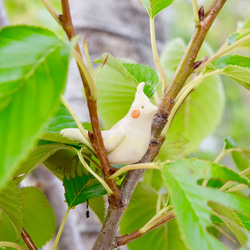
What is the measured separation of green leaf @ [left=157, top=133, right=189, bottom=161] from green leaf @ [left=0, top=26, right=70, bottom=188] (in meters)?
0.24

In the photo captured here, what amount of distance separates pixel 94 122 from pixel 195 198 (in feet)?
0.29

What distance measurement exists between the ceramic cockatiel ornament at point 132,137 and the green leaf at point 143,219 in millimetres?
125

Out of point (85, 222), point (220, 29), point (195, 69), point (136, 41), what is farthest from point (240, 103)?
point (195, 69)

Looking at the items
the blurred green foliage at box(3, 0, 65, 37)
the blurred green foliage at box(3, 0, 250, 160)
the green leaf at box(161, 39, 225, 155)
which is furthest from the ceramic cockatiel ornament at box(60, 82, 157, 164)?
the blurred green foliage at box(3, 0, 250, 160)

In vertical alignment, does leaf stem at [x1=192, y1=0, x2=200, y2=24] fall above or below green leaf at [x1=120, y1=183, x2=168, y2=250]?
above

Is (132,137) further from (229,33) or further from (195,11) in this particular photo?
(229,33)

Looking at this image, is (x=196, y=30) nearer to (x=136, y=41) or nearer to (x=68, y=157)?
(x=68, y=157)

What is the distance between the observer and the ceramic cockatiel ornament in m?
0.28

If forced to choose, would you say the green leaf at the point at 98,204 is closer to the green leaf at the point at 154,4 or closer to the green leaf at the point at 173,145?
the green leaf at the point at 173,145

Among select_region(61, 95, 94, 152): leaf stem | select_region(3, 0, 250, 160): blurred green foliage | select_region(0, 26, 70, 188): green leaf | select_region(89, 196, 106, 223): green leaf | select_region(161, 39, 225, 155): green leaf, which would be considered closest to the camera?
select_region(0, 26, 70, 188): green leaf

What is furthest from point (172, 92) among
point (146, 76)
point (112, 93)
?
point (112, 93)

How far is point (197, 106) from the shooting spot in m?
0.59

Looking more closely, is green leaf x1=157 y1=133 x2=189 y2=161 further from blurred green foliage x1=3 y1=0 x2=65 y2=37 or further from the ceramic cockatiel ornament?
blurred green foliage x1=3 y1=0 x2=65 y2=37

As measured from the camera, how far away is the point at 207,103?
1.94 feet
